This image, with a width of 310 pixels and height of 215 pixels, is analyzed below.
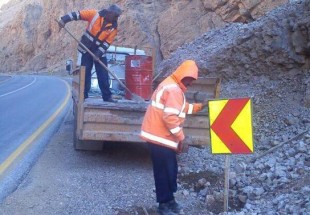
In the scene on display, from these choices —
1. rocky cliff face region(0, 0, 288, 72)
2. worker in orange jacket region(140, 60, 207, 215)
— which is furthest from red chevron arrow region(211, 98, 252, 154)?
rocky cliff face region(0, 0, 288, 72)

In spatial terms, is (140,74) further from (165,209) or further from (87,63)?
(165,209)

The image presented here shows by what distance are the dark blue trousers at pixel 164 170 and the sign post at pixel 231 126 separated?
1.62ft

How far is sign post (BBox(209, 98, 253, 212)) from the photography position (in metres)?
5.34

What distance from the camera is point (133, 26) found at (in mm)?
35062

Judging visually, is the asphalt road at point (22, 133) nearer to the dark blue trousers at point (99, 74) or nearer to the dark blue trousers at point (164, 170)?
the dark blue trousers at point (99, 74)

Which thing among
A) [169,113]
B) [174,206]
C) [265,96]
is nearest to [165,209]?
[174,206]

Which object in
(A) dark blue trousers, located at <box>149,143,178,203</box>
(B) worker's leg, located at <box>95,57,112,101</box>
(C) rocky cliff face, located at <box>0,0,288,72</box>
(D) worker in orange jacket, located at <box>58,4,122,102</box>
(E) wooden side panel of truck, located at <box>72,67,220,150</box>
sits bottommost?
(A) dark blue trousers, located at <box>149,143,178,203</box>

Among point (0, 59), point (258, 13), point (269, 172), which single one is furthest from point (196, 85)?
point (0, 59)

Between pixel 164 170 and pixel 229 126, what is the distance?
2.85ft

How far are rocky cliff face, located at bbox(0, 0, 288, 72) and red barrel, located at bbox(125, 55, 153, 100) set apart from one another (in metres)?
4.83

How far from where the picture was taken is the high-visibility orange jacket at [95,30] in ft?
27.2

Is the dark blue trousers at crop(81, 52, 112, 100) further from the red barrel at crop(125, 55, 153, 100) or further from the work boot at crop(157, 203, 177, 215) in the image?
the work boot at crop(157, 203, 177, 215)

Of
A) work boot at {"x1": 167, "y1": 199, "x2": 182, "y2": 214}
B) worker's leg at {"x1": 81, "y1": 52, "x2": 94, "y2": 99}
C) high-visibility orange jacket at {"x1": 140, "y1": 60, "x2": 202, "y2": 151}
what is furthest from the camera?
worker's leg at {"x1": 81, "y1": 52, "x2": 94, "y2": 99}

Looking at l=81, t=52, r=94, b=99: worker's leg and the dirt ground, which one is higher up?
l=81, t=52, r=94, b=99: worker's leg
